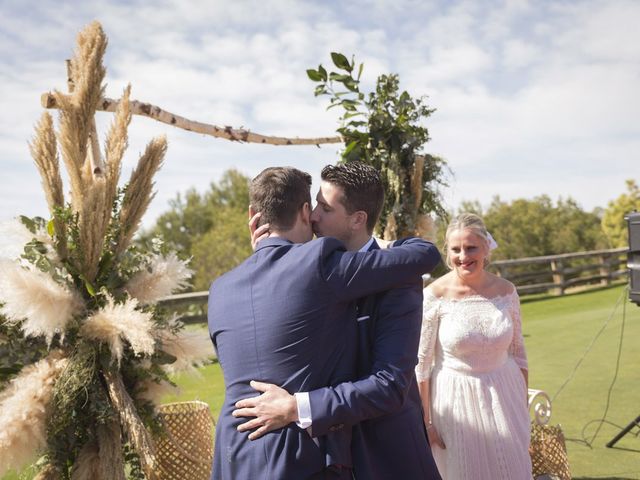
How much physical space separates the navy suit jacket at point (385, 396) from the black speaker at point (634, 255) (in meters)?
2.79

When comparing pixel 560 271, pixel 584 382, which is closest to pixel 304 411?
pixel 584 382

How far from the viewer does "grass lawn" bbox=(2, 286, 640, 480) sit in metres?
4.36

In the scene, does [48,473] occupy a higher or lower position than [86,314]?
lower

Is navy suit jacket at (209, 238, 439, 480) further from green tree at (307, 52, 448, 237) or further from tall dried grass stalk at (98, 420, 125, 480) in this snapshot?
green tree at (307, 52, 448, 237)

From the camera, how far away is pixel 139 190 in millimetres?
2557

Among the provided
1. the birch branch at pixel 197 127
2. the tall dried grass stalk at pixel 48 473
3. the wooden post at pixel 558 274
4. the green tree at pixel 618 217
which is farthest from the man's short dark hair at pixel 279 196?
the green tree at pixel 618 217

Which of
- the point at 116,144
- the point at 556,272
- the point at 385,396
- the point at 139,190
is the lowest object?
the point at 556,272

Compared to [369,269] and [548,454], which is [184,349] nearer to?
[369,269]

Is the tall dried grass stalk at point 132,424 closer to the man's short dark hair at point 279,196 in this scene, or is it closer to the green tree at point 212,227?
the man's short dark hair at point 279,196

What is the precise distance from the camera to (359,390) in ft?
5.68

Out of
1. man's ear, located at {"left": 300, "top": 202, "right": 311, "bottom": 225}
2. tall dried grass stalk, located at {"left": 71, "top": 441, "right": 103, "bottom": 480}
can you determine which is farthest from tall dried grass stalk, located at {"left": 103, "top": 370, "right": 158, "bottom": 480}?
man's ear, located at {"left": 300, "top": 202, "right": 311, "bottom": 225}

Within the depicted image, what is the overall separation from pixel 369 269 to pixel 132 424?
3.63ft

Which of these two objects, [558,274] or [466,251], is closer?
[466,251]

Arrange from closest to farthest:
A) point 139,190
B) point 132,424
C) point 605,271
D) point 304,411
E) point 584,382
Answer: point 304,411
point 132,424
point 139,190
point 584,382
point 605,271
